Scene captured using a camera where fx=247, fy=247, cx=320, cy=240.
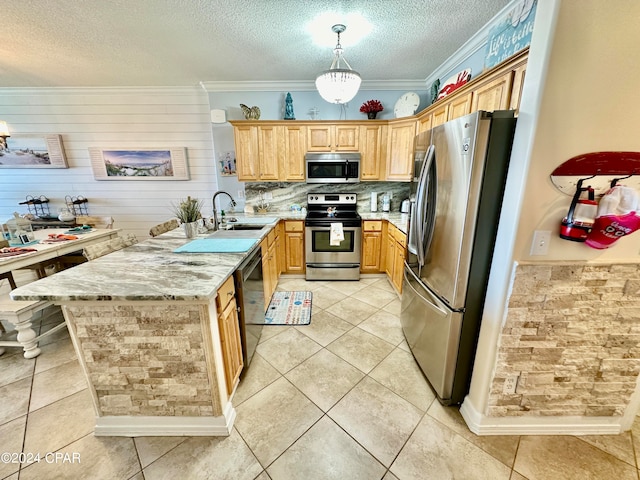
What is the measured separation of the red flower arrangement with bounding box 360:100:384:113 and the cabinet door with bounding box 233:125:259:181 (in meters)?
1.62

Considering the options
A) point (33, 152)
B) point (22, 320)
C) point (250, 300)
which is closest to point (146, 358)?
point (250, 300)

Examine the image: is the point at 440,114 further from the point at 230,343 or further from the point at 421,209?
the point at 230,343

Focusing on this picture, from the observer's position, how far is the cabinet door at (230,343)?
1513 millimetres

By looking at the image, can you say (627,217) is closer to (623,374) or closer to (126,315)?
(623,374)

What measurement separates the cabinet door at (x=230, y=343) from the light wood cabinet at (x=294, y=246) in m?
1.99

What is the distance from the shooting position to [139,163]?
4.22m

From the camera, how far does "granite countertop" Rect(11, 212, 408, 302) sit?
1212mm

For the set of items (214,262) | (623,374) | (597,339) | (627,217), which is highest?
(627,217)

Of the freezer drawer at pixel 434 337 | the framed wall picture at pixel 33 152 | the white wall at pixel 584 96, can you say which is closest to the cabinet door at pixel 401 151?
the freezer drawer at pixel 434 337

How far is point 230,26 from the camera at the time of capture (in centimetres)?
230

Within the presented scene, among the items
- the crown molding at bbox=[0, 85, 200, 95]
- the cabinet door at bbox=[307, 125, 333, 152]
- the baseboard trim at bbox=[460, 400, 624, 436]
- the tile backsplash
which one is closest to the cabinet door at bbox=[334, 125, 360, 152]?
the cabinet door at bbox=[307, 125, 333, 152]

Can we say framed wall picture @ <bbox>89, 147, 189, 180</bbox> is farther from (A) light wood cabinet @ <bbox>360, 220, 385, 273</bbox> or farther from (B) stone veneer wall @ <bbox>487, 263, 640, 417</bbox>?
(B) stone veneer wall @ <bbox>487, 263, 640, 417</bbox>

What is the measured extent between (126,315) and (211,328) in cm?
45

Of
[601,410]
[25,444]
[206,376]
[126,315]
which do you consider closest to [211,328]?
[206,376]
